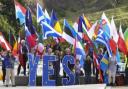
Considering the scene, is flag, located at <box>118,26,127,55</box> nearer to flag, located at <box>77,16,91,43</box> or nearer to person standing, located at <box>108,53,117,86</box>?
person standing, located at <box>108,53,117,86</box>

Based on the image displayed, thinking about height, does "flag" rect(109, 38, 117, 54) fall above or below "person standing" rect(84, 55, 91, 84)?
above

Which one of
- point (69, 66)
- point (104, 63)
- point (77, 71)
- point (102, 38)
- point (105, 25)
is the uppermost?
point (105, 25)

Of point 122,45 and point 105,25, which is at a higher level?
point 105,25

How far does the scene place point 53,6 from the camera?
12038 centimetres

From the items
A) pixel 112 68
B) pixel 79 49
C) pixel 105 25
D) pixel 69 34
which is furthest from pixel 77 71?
pixel 105 25

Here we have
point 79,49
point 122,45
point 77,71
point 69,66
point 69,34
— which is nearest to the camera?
point 77,71

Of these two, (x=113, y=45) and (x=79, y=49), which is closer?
(x=113, y=45)

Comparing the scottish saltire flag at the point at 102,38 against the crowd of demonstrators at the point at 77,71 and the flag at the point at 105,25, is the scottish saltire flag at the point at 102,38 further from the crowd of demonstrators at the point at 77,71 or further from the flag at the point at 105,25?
the crowd of demonstrators at the point at 77,71

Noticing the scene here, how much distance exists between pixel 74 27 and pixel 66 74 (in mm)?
2705

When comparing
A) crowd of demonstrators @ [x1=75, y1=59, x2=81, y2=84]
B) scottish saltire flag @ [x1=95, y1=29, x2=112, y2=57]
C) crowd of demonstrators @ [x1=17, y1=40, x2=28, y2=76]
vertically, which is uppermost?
scottish saltire flag @ [x1=95, y1=29, x2=112, y2=57]

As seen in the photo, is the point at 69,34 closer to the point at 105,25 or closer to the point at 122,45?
the point at 105,25

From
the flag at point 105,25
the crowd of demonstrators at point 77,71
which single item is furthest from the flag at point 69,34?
the flag at point 105,25

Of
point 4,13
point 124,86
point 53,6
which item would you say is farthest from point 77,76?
point 53,6

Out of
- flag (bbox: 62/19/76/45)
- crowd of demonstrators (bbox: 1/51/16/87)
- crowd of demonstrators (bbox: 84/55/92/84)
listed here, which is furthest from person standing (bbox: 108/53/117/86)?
crowd of demonstrators (bbox: 1/51/16/87)
